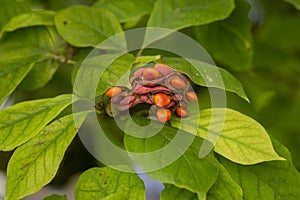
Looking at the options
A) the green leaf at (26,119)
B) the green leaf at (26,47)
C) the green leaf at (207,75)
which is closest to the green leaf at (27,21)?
the green leaf at (26,47)

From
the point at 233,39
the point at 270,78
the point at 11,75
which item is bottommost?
the point at 270,78

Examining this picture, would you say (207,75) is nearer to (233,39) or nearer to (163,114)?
(163,114)

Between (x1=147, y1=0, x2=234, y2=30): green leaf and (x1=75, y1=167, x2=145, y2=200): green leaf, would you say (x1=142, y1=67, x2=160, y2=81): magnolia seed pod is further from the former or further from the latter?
(x1=147, y1=0, x2=234, y2=30): green leaf

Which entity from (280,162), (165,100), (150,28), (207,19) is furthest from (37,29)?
(280,162)

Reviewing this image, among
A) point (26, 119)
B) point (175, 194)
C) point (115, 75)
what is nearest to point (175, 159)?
point (175, 194)

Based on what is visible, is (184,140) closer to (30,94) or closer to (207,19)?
(207,19)

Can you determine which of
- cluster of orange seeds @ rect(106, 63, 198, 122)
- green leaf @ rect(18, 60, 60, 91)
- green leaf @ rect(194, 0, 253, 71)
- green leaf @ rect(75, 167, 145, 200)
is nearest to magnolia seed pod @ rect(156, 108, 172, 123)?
cluster of orange seeds @ rect(106, 63, 198, 122)
